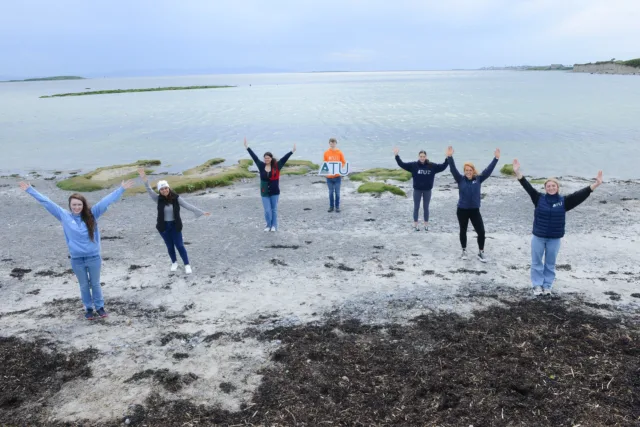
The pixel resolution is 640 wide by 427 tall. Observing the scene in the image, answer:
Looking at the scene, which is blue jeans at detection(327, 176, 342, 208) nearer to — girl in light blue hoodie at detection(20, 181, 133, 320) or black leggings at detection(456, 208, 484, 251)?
black leggings at detection(456, 208, 484, 251)

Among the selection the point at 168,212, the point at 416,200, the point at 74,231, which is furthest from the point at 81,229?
the point at 416,200

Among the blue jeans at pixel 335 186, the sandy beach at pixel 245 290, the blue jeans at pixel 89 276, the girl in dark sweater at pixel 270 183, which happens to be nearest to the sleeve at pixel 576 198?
the sandy beach at pixel 245 290

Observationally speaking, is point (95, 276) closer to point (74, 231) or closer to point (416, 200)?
point (74, 231)

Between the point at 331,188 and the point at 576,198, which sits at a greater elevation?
the point at 576,198

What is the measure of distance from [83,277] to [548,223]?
9.18 metres

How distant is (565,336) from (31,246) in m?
14.8

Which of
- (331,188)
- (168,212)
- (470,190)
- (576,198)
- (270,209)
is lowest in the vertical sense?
(270,209)

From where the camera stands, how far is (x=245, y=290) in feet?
36.0

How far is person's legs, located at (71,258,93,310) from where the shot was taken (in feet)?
29.5

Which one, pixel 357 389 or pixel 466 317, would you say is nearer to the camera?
pixel 357 389

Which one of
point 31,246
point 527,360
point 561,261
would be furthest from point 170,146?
point 527,360

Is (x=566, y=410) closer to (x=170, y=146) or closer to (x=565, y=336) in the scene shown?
(x=565, y=336)

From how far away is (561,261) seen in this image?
1232cm

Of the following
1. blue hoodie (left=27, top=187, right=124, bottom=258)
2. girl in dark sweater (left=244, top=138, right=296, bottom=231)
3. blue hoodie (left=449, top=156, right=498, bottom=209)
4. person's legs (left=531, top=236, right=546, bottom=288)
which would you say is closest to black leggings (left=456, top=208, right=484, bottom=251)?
blue hoodie (left=449, top=156, right=498, bottom=209)
